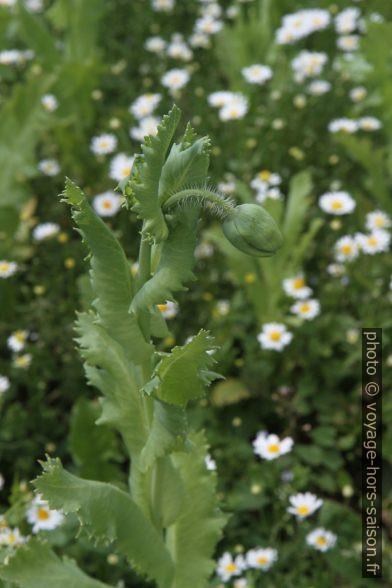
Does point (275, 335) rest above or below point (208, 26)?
below

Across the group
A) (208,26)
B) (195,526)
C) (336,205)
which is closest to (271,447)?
(195,526)

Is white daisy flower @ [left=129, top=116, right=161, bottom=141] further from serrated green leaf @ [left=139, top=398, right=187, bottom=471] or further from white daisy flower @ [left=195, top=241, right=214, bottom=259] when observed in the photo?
serrated green leaf @ [left=139, top=398, right=187, bottom=471]

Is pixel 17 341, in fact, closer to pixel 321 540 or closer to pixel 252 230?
pixel 321 540

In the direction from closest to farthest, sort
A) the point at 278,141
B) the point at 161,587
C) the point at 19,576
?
the point at 19,576
the point at 161,587
the point at 278,141

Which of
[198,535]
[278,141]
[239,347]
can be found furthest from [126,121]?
[198,535]

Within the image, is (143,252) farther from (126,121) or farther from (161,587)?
(126,121)

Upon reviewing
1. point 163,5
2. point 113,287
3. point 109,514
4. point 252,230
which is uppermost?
point 252,230
